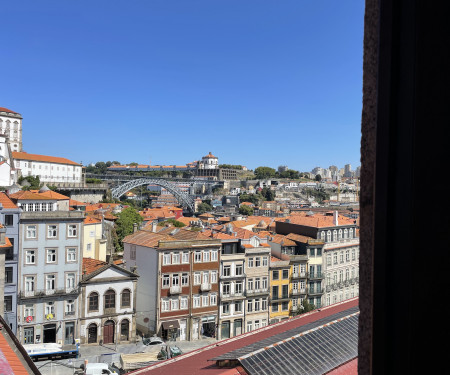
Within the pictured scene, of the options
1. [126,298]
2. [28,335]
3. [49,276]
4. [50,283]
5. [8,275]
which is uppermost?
[8,275]

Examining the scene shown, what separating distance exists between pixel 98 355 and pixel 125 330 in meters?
2.04

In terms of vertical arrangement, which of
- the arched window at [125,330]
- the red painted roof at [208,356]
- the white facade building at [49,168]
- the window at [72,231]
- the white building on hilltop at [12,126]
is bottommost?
the arched window at [125,330]

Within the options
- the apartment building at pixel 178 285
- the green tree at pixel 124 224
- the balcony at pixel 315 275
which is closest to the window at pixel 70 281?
the apartment building at pixel 178 285

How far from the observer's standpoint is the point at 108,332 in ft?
59.2

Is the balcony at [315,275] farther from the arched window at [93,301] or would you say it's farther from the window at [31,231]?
the window at [31,231]

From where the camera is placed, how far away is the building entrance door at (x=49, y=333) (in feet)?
56.2

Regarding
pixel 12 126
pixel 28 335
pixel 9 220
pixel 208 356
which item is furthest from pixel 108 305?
pixel 12 126

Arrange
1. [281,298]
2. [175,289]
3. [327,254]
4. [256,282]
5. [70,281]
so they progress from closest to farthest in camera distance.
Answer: [70,281] < [175,289] < [256,282] < [281,298] < [327,254]

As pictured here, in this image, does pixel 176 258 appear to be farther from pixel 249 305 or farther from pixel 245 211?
pixel 245 211

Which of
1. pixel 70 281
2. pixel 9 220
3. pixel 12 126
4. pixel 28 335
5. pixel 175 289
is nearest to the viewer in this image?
pixel 9 220

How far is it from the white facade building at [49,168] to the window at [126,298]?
45.1m

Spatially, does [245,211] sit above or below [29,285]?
above

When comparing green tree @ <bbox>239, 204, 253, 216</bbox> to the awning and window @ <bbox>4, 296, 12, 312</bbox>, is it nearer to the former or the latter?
the awning

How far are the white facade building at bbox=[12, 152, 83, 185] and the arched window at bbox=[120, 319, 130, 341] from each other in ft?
149
